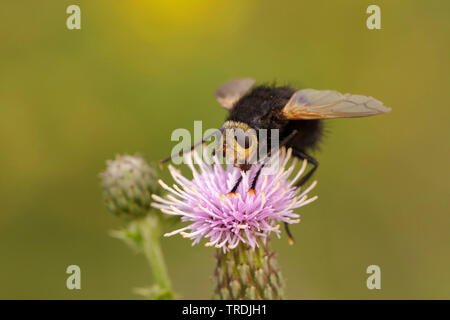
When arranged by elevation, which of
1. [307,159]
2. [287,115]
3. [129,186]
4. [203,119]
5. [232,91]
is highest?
[203,119]

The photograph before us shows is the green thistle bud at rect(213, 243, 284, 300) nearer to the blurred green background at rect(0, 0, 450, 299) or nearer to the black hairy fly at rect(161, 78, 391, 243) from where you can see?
the black hairy fly at rect(161, 78, 391, 243)

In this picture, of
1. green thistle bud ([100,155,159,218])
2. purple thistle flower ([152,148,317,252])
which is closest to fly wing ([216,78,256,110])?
purple thistle flower ([152,148,317,252])

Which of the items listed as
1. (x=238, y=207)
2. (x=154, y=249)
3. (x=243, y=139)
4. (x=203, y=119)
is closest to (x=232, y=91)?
→ (x=243, y=139)

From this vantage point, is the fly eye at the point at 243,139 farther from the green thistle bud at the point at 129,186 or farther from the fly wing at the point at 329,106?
the green thistle bud at the point at 129,186

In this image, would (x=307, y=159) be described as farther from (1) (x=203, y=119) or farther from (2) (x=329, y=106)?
(1) (x=203, y=119)

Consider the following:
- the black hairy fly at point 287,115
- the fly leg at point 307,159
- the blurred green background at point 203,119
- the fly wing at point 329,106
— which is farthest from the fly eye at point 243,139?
the blurred green background at point 203,119

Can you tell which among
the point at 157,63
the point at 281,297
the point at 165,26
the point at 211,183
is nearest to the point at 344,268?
the point at 281,297
